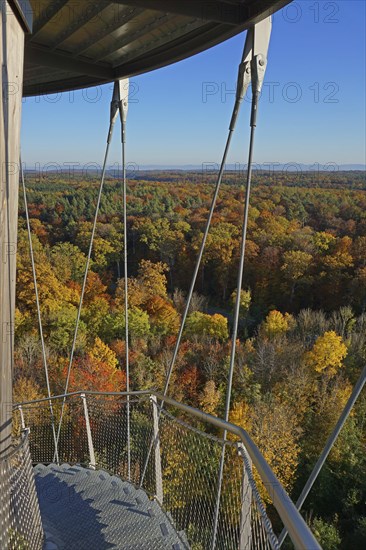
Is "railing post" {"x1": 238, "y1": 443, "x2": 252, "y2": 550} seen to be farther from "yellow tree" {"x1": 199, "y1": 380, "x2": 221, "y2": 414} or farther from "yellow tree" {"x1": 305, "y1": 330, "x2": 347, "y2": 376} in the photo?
"yellow tree" {"x1": 305, "y1": 330, "x2": 347, "y2": 376}

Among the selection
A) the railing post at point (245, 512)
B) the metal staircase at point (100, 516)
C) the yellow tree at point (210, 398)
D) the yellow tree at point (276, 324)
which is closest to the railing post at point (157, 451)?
the metal staircase at point (100, 516)

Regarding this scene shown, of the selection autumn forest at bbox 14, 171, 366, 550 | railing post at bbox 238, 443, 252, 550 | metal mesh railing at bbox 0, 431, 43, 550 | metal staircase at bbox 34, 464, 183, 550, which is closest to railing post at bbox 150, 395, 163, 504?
metal staircase at bbox 34, 464, 183, 550

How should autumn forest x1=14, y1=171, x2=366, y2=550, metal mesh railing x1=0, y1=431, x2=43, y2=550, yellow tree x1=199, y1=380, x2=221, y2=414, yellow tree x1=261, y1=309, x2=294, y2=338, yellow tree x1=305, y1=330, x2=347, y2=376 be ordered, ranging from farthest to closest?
yellow tree x1=261, y1=309, x2=294, y2=338
yellow tree x1=305, y1=330, x2=347, y2=376
yellow tree x1=199, y1=380, x2=221, y2=414
autumn forest x1=14, y1=171, x2=366, y2=550
metal mesh railing x1=0, y1=431, x2=43, y2=550

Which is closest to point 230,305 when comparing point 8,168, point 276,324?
point 276,324

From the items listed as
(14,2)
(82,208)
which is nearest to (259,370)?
(82,208)

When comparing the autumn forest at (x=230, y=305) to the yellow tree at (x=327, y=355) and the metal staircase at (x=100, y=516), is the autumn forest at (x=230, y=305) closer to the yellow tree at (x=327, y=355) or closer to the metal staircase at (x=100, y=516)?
the yellow tree at (x=327, y=355)
